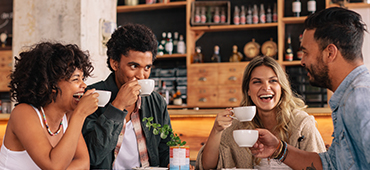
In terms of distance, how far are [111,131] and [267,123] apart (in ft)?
3.22

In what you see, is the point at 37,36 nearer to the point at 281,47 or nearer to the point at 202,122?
the point at 202,122

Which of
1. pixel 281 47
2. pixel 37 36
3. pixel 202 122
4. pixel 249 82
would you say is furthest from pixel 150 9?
pixel 249 82

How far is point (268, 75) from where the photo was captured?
6.79 feet

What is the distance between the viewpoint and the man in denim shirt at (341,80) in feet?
3.71

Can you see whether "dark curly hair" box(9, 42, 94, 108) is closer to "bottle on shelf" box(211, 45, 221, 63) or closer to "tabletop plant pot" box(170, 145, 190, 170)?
"tabletop plant pot" box(170, 145, 190, 170)

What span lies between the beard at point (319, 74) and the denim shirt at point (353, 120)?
0.09 m

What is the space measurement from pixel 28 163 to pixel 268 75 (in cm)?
136

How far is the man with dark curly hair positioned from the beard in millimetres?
773

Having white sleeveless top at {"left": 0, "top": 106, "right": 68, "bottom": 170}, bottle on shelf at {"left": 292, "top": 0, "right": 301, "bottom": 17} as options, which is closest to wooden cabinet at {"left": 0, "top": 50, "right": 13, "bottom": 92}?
bottle on shelf at {"left": 292, "top": 0, "right": 301, "bottom": 17}

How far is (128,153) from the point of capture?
1827 mm

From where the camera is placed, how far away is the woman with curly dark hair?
1.37 meters

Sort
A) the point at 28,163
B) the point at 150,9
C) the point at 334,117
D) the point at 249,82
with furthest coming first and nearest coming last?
the point at 150,9 < the point at 249,82 < the point at 28,163 < the point at 334,117

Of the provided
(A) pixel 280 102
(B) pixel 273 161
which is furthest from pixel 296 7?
(B) pixel 273 161

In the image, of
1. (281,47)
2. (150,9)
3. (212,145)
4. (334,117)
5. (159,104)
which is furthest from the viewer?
(150,9)
